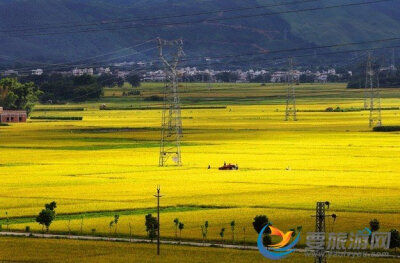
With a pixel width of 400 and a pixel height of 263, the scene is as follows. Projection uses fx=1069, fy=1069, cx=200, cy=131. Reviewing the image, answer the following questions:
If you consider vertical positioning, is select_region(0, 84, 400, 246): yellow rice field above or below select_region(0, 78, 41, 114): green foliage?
below

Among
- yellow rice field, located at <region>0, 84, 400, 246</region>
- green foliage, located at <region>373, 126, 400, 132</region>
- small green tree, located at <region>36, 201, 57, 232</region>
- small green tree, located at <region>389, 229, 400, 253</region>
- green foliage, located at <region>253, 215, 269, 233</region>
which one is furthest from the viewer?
green foliage, located at <region>373, 126, 400, 132</region>

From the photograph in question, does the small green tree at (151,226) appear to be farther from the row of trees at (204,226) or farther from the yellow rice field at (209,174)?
the yellow rice field at (209,174)

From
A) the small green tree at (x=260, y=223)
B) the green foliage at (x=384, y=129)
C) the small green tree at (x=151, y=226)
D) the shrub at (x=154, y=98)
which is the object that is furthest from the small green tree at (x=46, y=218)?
the shrub at (x=154, y=98)

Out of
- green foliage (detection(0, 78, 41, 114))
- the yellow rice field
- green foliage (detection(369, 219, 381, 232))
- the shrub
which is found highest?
the shrub

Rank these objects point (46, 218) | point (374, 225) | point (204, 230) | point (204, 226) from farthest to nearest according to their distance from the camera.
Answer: point (204, 226)
point (46, 218)
point (204, 230)
point (374, 225)

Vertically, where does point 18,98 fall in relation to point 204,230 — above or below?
above

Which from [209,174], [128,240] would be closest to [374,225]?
[128,240]

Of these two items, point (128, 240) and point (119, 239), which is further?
point (119, 239)

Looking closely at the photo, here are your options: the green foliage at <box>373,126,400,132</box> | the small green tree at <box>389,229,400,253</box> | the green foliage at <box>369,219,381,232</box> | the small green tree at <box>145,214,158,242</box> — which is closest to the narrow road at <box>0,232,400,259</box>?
the small green tree at <box>145,214,158,242</box>

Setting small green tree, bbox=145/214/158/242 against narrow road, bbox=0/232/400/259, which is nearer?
narrow road, bbox=0/232/400/259

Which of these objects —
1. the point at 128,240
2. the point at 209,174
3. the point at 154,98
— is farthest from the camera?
the point at 154,98

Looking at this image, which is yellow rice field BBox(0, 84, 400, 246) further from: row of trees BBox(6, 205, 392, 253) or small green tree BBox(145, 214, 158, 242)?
small green tree BBox(145, 214, 158, 242)

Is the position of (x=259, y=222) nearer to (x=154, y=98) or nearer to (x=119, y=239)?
(x=119, y=239)
